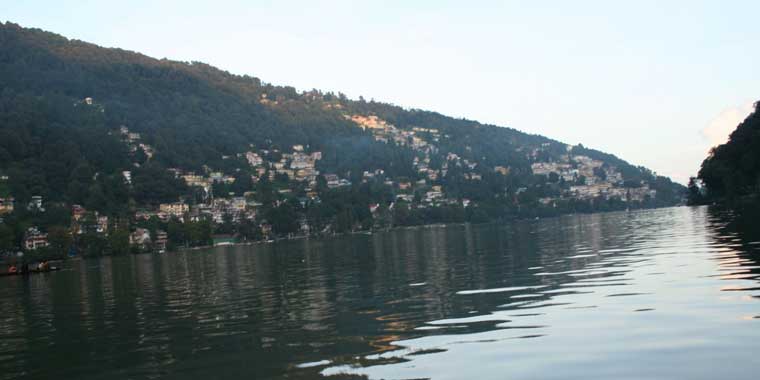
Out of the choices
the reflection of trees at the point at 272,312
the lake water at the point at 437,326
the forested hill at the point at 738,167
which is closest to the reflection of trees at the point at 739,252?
the lake water at the point at 437,326

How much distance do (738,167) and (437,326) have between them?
92.1m

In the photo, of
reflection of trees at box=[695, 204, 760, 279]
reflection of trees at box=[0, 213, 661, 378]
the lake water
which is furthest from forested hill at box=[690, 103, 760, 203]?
the lake water

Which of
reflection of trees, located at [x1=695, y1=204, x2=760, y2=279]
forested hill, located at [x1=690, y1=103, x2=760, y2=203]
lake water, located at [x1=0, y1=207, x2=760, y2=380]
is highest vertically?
forested hill, located at [x1=690, y1=103, x2=760, y2=203]

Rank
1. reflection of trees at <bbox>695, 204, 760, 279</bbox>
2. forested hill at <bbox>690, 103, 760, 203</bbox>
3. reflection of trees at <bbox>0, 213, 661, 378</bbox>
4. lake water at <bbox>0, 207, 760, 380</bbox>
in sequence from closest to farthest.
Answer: lake water at <bbox>0, 207, 760, 380</bbox>
reflection of trees at <bbox>0, 213, 661, 378</bbox>
reflection of trees at <bbox>695, 204, 760, 279</bbox>
forested hill at <bbox>690, 103, 760, 203</bbox>

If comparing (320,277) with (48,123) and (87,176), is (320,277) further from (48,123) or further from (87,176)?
(48,123)

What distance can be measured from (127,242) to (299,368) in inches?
4262

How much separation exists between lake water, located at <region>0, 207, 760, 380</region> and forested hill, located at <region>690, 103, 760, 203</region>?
206 ft

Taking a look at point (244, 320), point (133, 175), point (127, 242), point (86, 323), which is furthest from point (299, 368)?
point (133, 175)

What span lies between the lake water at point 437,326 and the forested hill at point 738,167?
6267cm

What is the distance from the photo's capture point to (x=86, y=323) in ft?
79.7

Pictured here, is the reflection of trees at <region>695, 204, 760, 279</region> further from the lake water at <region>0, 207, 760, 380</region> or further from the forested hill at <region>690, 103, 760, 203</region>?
the forested hill at <region>690, 103, 760, 203</region>

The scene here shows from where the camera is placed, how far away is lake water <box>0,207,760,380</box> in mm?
12984

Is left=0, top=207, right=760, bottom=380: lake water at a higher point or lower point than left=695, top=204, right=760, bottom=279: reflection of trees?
lower

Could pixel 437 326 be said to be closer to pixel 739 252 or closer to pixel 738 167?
pixel 739 252
